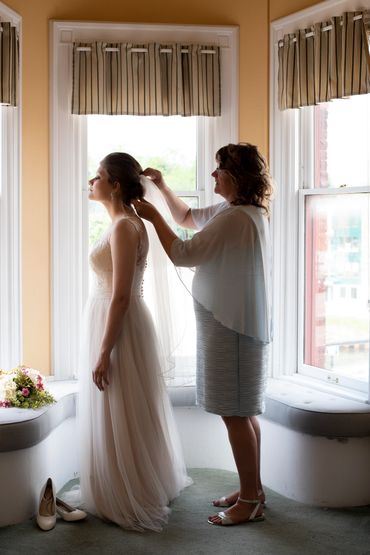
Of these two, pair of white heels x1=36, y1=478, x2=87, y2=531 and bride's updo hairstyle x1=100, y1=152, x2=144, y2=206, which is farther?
bride's updo hairstyle x1=100, y1=152, x2=144, y2=206

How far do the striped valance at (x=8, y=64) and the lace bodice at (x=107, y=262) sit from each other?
98cm

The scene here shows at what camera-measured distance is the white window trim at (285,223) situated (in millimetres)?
4250

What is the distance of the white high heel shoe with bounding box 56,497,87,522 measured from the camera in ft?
11.2

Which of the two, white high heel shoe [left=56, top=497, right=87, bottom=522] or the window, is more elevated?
the window

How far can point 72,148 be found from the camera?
166 inches

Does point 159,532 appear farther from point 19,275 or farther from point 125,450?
point 19,275

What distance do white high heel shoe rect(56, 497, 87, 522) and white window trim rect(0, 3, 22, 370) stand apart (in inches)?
34.4

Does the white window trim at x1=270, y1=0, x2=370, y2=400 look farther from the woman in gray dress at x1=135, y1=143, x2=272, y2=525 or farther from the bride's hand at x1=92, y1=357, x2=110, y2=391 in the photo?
the bride's hand at x1=92, y1=357, x2=110, y2=391

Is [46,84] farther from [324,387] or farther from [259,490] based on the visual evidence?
[259,490]

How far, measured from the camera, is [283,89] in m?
4.16

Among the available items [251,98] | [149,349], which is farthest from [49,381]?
[251,98]

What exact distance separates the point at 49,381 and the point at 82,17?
2.09m

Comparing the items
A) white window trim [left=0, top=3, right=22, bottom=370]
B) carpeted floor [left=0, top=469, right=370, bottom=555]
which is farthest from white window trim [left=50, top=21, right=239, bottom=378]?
carpeted floor [left=0, top=469, right=370, bottom=555]

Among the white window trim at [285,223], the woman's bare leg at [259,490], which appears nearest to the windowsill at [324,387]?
the white window trim at [285,223]
